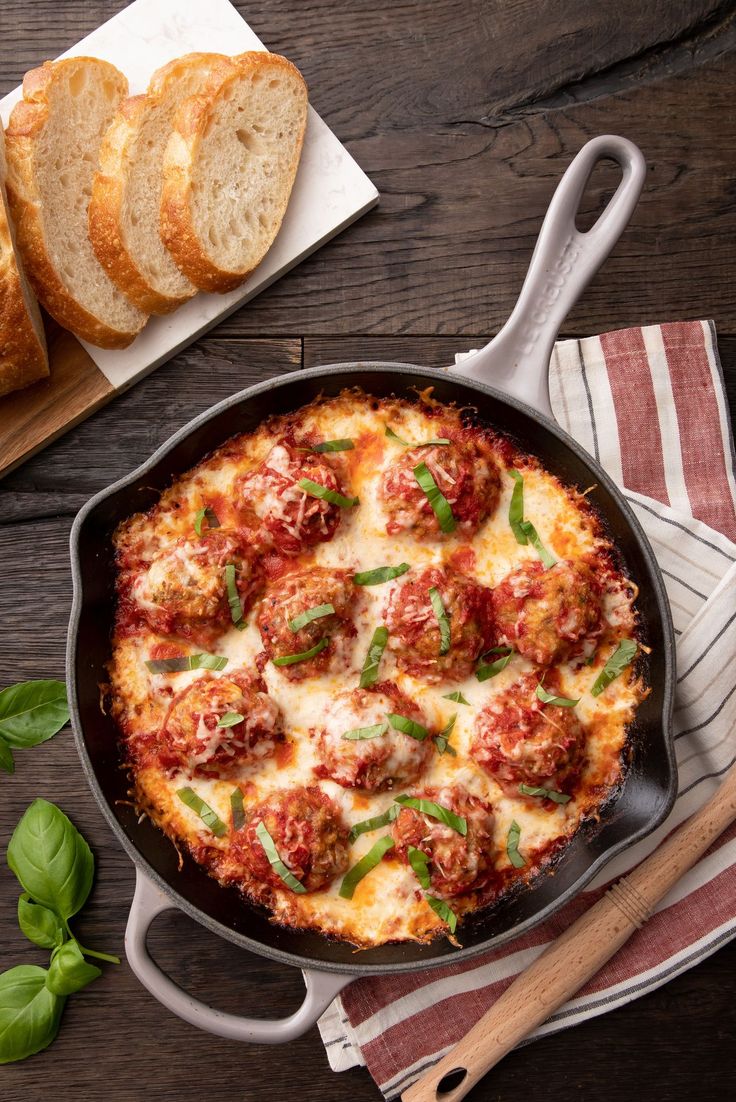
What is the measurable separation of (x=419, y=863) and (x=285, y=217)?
8.11ft

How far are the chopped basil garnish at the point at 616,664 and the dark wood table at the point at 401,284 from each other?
1210 millimetres

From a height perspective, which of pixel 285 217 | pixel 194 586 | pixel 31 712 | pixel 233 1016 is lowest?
pixel 233 1016

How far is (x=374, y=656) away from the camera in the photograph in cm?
310

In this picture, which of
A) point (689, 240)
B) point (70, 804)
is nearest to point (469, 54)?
point (689, 240)

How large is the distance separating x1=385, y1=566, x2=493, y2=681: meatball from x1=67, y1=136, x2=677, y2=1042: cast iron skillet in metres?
0.54

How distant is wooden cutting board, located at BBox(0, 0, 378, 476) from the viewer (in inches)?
140

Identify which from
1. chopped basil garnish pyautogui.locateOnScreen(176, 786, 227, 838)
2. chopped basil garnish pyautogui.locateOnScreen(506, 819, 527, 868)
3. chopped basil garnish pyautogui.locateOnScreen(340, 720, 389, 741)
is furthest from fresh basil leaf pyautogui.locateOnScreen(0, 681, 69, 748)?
chopped basil garnish pyautogui.locateOnScreen(506, 819, 527, 868)

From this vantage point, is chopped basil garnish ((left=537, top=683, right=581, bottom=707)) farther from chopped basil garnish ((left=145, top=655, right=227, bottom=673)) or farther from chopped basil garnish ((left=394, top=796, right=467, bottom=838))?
chopped basil garnish ((left=145, top=655, right=227, bottom=673))

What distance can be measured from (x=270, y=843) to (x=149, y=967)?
55 centimetres

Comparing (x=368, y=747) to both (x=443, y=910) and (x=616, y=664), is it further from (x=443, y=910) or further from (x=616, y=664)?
(x=616, y=664)

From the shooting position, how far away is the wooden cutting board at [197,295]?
140 inches

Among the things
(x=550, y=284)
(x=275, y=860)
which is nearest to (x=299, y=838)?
(x=275, y=860)

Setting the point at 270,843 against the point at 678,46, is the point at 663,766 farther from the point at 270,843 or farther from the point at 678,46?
the point at 678,46

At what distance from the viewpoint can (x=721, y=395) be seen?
140 inches
